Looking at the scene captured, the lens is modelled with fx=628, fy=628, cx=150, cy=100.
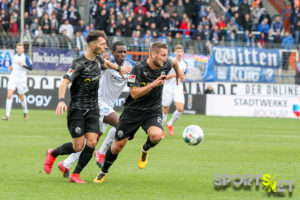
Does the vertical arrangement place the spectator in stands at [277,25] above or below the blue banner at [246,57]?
above

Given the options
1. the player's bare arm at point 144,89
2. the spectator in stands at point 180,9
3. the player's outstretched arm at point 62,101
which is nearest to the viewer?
the player's outstretched arm at point 62,101

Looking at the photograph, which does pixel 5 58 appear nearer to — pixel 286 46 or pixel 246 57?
pixel 246 57

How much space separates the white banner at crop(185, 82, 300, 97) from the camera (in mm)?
26703

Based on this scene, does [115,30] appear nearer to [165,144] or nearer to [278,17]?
[278,17]

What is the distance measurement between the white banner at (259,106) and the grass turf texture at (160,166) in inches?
297

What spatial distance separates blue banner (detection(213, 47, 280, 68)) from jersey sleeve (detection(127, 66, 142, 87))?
1806cm

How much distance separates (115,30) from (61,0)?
11.6 ft

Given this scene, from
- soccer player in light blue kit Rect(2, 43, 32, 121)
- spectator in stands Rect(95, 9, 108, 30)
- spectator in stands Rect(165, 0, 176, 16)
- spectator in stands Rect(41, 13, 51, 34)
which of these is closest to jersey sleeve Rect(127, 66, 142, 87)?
soccer player in light blue kit Rect(2, 43, 32, 121)

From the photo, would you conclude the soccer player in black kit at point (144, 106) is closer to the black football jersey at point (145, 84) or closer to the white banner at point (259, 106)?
the black football jersey at point (145, 84)

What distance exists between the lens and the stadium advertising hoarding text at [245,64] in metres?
26.6

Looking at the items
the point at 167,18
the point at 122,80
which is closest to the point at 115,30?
the point at 167,18

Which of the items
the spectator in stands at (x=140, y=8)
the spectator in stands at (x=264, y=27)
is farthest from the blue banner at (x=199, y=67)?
the spectator in stands at (x=264, y=27)

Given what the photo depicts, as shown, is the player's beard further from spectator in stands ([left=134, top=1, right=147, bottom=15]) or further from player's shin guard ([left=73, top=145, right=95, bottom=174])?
spectator in stands ([left=134, top=1, right=147, bottom=15])

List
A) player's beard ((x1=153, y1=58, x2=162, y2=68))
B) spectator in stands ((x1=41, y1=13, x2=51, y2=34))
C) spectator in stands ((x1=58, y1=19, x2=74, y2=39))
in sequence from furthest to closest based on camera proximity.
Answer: spectator in stands ((x1=58, y1=19, x2=74, y2=39)) < spectator in stands ((x1=41, y1=13, x2=51, y2=34)) < player's beard ((x1=153, y1=58, x2=162, y2=68))
